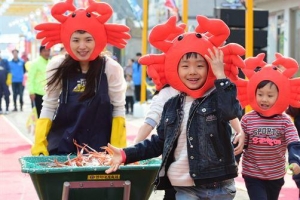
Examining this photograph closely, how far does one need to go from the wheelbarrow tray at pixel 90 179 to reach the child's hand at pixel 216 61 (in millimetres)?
752

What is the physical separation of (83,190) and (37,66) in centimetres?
845

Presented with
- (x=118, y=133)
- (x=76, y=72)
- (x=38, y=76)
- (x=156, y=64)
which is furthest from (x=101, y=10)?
(x=38, y=76)

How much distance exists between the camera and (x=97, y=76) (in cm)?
563

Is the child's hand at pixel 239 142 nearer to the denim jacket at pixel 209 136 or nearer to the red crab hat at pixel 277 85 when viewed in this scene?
the red crab hat at pixel 277 85

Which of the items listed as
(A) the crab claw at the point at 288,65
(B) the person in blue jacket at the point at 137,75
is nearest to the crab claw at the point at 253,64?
(A) the crab claw at the point at 288,65

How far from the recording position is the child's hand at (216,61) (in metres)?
4.34

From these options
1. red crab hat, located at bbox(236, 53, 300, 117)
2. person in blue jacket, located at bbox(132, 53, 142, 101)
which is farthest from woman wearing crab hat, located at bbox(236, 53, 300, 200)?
person in blue jacket, located at bbox(132, 53, 142, 101)

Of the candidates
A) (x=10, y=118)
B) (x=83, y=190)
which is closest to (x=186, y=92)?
(x=83, y=190)

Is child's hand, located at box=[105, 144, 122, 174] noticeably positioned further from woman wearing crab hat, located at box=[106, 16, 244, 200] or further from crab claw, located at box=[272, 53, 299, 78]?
crab claw, located at box=[272, 53, 299, 78]

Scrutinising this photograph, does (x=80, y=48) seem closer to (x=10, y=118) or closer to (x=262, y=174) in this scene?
(x=262, y=174)

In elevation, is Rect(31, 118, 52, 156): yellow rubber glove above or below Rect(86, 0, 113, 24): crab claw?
below

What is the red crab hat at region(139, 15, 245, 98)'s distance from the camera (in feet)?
14.7

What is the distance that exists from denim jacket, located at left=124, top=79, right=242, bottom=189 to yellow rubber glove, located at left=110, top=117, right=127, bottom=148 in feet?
3.36

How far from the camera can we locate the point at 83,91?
5539mm
